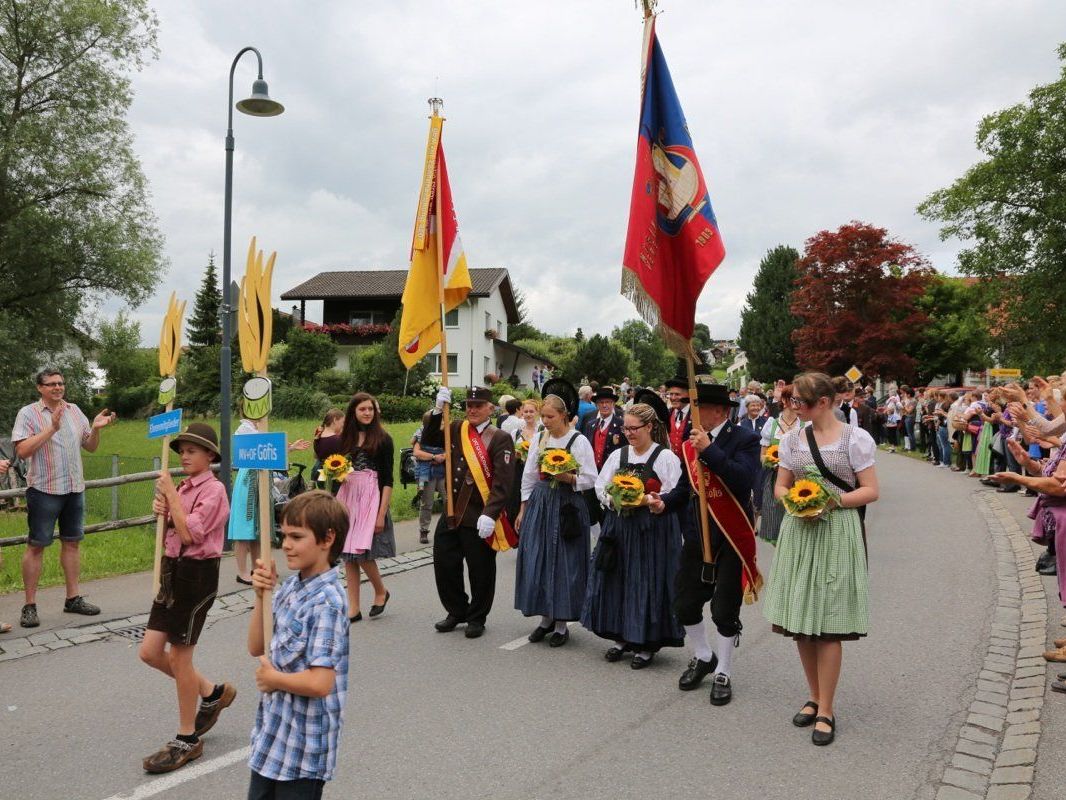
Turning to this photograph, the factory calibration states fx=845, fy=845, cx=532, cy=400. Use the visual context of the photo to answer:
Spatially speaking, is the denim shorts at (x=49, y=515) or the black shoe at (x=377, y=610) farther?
the black shoe at (x=377, y=610)

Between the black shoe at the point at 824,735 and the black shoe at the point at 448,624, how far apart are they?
315 centimetres

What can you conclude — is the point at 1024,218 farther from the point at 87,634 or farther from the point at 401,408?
the point at 87,634

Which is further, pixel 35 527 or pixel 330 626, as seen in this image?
pixel 35 527

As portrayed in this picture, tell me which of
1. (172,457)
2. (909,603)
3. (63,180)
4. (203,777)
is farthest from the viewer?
(63,180)

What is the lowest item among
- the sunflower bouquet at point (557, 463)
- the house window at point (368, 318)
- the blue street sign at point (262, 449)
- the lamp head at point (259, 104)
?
the sunflower bouquet at point (557, 463)

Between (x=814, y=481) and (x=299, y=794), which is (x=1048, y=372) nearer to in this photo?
(x=814, y=481)

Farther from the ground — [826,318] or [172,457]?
[826,318]

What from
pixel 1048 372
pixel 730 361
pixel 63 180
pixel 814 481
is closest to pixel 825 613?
pixel 814 481

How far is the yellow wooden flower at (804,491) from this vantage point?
15.3ft

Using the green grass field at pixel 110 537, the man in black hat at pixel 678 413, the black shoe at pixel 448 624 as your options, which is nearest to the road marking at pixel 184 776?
the black shoe at pixel 448 624

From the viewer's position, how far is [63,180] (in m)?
22.2

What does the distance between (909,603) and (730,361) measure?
19125 centimetres

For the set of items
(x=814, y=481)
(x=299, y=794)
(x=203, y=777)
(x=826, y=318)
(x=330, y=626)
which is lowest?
(x=203, y=777)

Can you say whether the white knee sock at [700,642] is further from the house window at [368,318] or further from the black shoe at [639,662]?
the house window at [368,318]
